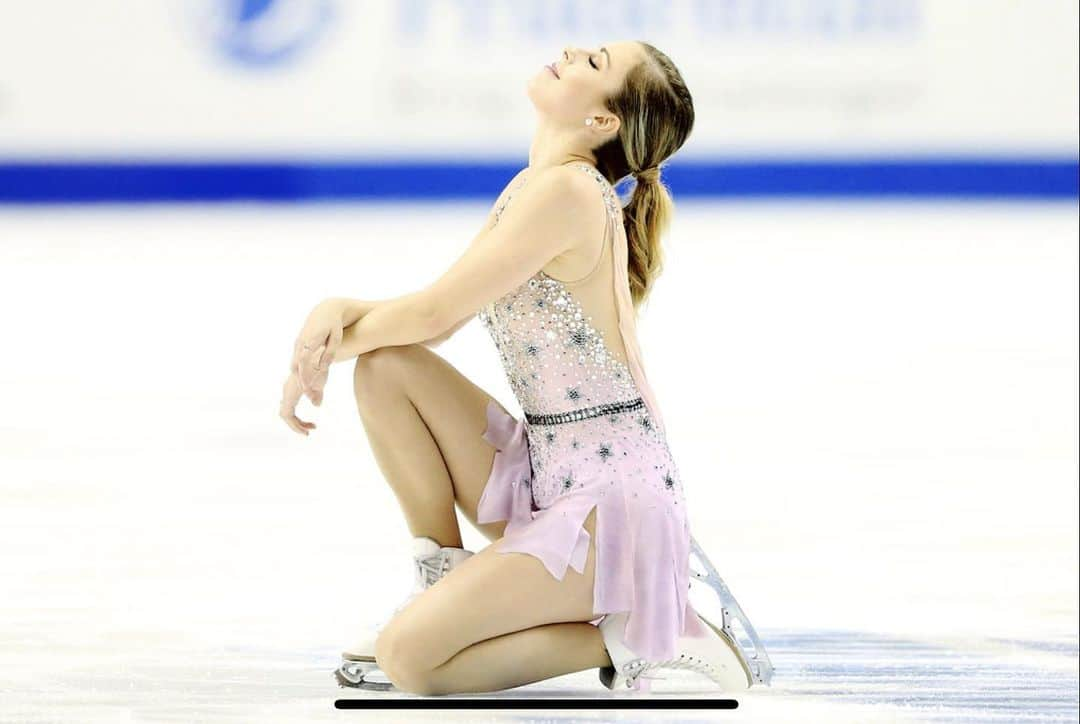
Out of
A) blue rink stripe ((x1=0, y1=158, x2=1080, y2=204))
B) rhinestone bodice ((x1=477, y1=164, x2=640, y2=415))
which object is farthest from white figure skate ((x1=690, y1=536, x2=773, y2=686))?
blue rink stripe ((x1=0, y1=158, x2=1080, y2=204))

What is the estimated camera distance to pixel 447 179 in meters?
7.64

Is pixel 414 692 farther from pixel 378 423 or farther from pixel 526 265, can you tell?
pixel 526 265

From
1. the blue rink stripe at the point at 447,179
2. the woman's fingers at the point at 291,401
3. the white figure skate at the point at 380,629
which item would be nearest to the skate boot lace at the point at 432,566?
the white figure skate at the point at 380,629

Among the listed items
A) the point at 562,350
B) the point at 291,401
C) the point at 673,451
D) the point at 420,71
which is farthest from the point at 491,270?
the point at 420,71

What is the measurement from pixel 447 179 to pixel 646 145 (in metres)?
5.64

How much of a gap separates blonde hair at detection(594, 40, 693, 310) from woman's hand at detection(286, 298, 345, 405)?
0.44 metres

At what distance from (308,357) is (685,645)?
61 cm

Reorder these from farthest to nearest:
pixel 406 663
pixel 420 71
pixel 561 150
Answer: pixel 420 71 → pixel 561 150 → pixel 406 663

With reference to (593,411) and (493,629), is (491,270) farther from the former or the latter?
Answer: (493,629)

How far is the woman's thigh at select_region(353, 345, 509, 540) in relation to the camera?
2.02 metres

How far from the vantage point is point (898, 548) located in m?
2.85

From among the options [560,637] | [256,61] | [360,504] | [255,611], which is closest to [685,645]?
[560,637]

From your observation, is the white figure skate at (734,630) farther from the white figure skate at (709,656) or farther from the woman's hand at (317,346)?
the woman's hand at (317,346)

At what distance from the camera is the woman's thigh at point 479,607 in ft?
6.11
